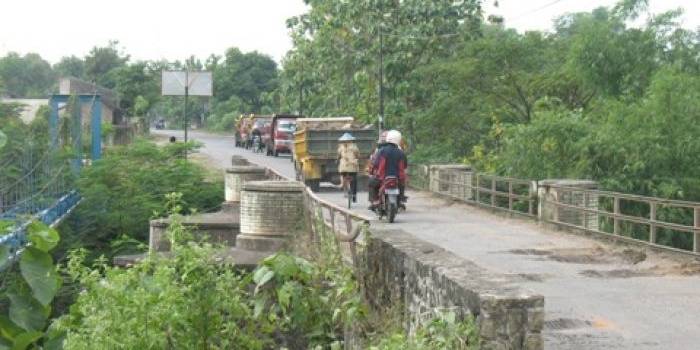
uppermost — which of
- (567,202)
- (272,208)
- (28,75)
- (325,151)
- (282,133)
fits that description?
(28,75)

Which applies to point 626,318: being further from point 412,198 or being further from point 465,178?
point 412,198

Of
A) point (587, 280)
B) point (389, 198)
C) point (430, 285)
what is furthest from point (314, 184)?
point (430, 285)

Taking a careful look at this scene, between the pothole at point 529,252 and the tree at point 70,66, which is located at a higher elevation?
the tree at point 70,66

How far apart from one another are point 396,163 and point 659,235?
23.8 feet

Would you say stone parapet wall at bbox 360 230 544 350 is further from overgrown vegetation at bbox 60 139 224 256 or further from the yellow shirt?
overgrown vegetation at bbox 60 139 224 256

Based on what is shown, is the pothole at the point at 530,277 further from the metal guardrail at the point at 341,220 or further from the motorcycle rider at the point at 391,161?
the motorcycle rider at the point at 391,161

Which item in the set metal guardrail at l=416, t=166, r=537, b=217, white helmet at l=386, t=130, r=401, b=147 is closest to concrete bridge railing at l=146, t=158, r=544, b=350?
white helmet at l=386, t=130, r=401, b=147

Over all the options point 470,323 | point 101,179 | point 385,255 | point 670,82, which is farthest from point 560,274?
point 101,179

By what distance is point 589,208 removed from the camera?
18.2 m

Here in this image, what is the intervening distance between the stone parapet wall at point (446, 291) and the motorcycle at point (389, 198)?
319 inches

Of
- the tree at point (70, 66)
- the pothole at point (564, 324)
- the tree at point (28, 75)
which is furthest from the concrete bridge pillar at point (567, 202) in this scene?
the tree at point (70, 66)

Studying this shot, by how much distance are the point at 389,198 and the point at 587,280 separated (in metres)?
6.64

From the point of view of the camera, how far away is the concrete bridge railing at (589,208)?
608 inches

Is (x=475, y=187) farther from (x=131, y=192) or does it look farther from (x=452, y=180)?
(x=131, y=192)
